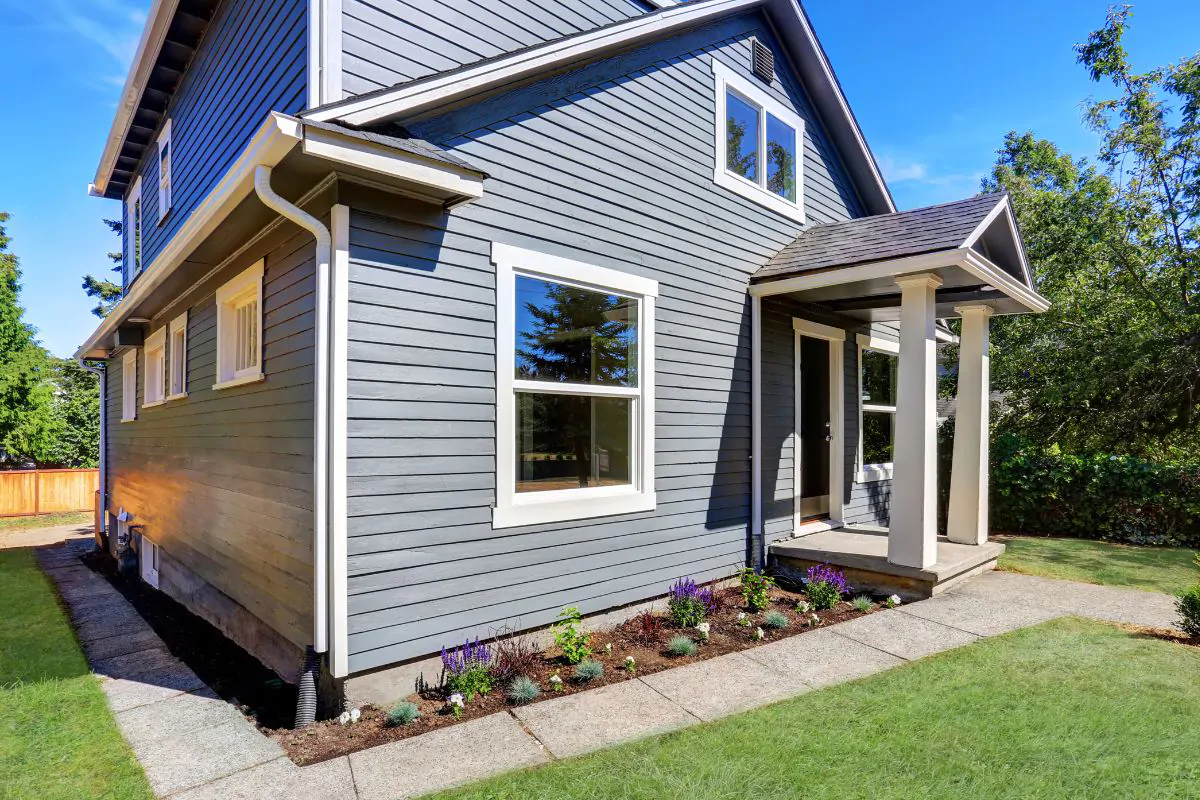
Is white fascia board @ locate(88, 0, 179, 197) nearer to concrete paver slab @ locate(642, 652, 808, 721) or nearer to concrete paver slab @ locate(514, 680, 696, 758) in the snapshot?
concrete paver slab @ locate(514, 680, 696, 758)

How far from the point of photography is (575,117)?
197 inches

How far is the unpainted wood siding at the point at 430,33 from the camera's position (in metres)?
3.99

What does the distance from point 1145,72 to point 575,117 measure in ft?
42.3

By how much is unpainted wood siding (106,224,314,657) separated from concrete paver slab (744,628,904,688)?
9.99 ft

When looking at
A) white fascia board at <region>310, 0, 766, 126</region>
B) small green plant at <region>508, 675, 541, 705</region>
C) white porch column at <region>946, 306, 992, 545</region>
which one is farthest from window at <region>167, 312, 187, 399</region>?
white porch column at <region>946, 306, 992, 545</region>

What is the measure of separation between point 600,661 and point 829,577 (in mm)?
2483

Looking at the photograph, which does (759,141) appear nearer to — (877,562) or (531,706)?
(877,562)

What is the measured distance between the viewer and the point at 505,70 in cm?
431

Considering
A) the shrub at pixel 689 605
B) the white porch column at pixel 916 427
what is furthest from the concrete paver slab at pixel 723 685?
the white porch column at pixel 916 427

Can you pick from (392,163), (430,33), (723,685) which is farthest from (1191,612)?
(430,33)

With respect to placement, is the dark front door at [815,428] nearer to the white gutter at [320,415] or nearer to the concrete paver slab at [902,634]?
the concrete paver slab at [902,634]

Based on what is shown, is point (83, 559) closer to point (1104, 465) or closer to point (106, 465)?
point (106, 465)

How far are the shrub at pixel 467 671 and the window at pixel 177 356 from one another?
4669mm

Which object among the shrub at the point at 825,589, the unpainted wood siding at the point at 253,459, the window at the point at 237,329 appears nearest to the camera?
the unpainted wood siding at the point at 253,459
